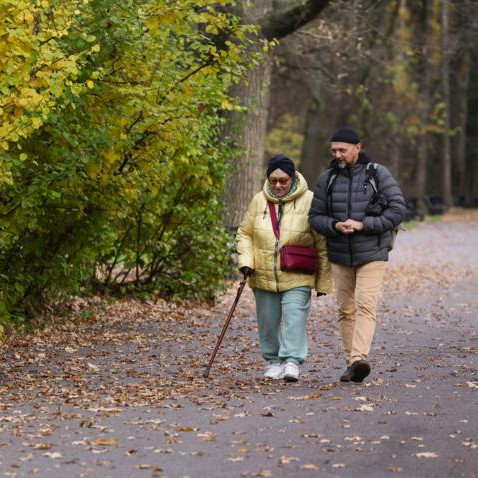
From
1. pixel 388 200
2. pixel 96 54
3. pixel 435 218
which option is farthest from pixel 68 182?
pixel 435 218

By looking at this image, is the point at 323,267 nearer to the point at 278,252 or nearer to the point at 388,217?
the point at 278,252

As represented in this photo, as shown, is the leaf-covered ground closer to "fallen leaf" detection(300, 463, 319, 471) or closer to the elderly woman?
"fallen leaf" detection(300, 463, 319, 471)

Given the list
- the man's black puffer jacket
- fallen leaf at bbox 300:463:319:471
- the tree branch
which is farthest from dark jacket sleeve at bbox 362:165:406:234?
the tree branch

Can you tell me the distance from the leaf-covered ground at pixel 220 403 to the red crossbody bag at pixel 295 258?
0.94 m

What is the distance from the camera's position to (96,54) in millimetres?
10203

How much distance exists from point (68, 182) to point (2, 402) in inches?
118

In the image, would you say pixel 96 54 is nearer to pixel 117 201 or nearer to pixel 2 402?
pixel 117 201

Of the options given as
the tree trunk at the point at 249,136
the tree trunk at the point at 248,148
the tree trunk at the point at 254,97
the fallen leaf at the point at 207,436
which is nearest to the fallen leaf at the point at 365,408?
the fallen leaf at the point at 207,436

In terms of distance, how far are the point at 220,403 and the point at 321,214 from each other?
176 centimetres

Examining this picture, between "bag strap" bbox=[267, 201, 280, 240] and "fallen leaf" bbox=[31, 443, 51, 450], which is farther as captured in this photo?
"bag strap" bbox=[267, 201, 280, 240]

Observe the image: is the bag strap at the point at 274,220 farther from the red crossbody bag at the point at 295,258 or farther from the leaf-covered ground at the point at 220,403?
the leaf-covered ground at the point at 220,403

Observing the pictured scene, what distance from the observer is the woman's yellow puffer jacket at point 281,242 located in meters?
9.62

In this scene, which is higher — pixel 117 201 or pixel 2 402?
pixel 117 201

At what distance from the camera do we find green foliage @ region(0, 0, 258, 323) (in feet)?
30.1
